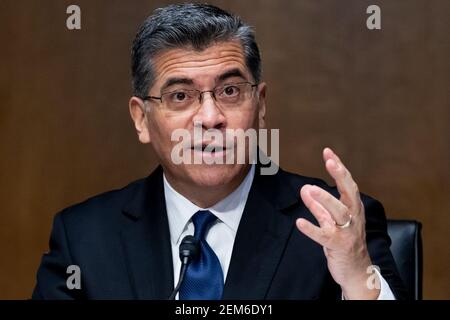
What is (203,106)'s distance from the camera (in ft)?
5.95

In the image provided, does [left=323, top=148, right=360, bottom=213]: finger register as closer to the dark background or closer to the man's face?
the man's face

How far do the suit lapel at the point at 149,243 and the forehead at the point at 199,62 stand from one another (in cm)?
28

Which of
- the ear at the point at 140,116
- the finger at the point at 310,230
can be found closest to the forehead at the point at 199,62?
the ear at the point at 140,116

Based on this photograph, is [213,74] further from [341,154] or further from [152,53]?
[341,154]

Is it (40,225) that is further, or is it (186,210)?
(40,225)

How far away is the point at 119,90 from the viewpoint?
2.78 meters

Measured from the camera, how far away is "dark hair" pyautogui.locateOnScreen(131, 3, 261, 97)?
1844 mm

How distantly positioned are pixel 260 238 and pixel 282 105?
912mm

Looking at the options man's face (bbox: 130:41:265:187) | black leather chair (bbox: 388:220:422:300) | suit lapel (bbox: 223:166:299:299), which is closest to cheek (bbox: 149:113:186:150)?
man's face (bbox: 130:41:265:187)

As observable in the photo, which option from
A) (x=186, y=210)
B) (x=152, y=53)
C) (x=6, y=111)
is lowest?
(x=186, y=210)

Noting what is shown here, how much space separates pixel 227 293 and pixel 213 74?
460mm

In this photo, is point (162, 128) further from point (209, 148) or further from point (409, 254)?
point (409, 254)
